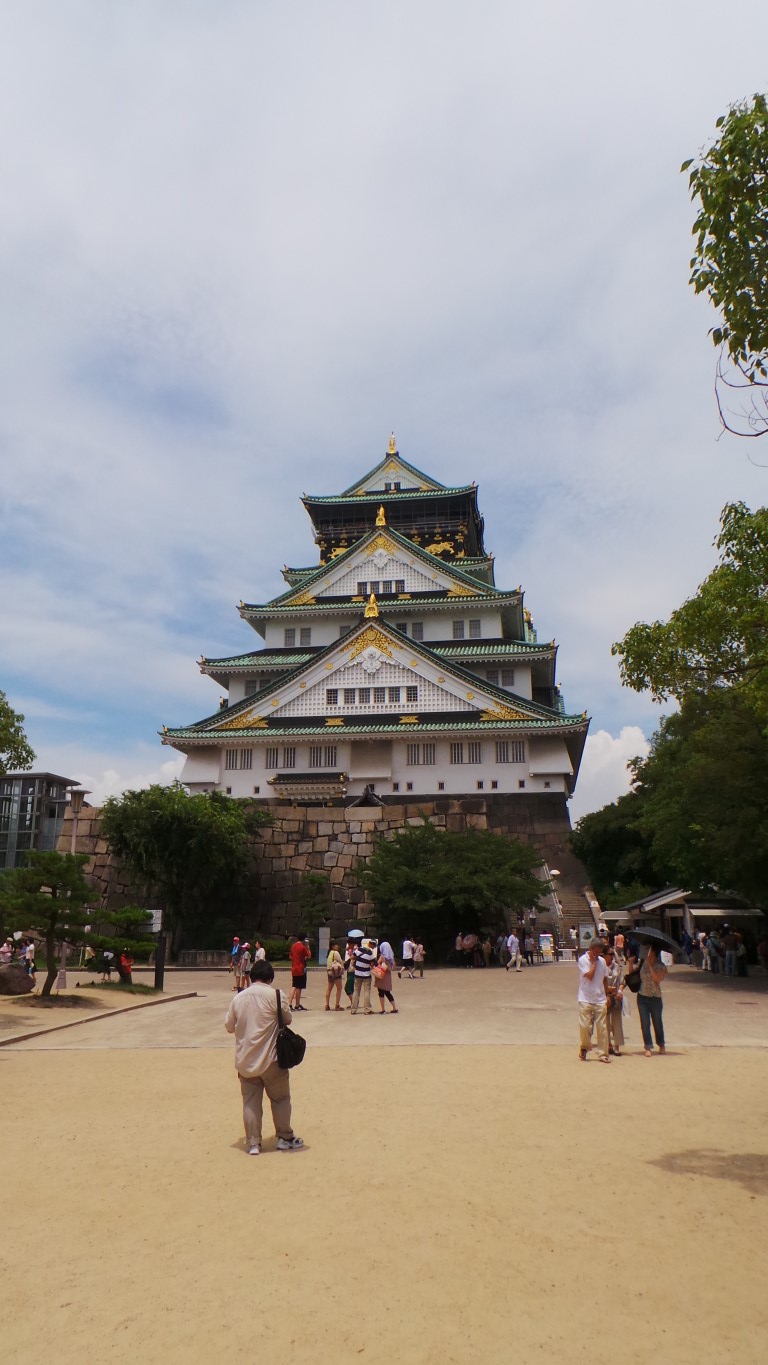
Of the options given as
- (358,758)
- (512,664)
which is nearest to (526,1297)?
(358,758)

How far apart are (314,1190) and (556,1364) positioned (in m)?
2.57

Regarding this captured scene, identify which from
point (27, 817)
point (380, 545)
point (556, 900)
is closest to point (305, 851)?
point (556, 900)

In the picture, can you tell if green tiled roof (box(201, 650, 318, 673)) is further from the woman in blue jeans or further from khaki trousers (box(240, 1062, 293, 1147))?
khaki trousers (box(240, 1062, 293, 1147))

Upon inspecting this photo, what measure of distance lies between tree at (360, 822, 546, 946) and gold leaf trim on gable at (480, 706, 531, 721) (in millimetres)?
10013

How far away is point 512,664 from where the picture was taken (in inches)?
1681

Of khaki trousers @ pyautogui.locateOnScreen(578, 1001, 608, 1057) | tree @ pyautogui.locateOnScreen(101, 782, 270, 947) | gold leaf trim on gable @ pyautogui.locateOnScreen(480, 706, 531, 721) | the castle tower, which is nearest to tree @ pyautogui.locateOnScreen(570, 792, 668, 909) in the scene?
the castle tower

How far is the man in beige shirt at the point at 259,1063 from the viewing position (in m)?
6.96

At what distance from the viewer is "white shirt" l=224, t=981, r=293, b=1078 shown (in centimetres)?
695

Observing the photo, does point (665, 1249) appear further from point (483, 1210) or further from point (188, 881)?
point (188, 881)

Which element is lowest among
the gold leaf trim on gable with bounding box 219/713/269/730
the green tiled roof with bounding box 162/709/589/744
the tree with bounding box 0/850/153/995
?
the tree with bounding box 0/850/153/995

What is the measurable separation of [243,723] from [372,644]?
651cm

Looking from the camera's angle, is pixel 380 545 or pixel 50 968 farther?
pixel 380 545

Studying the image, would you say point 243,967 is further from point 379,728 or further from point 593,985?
point 379,728

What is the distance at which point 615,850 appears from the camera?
46.1 metres
